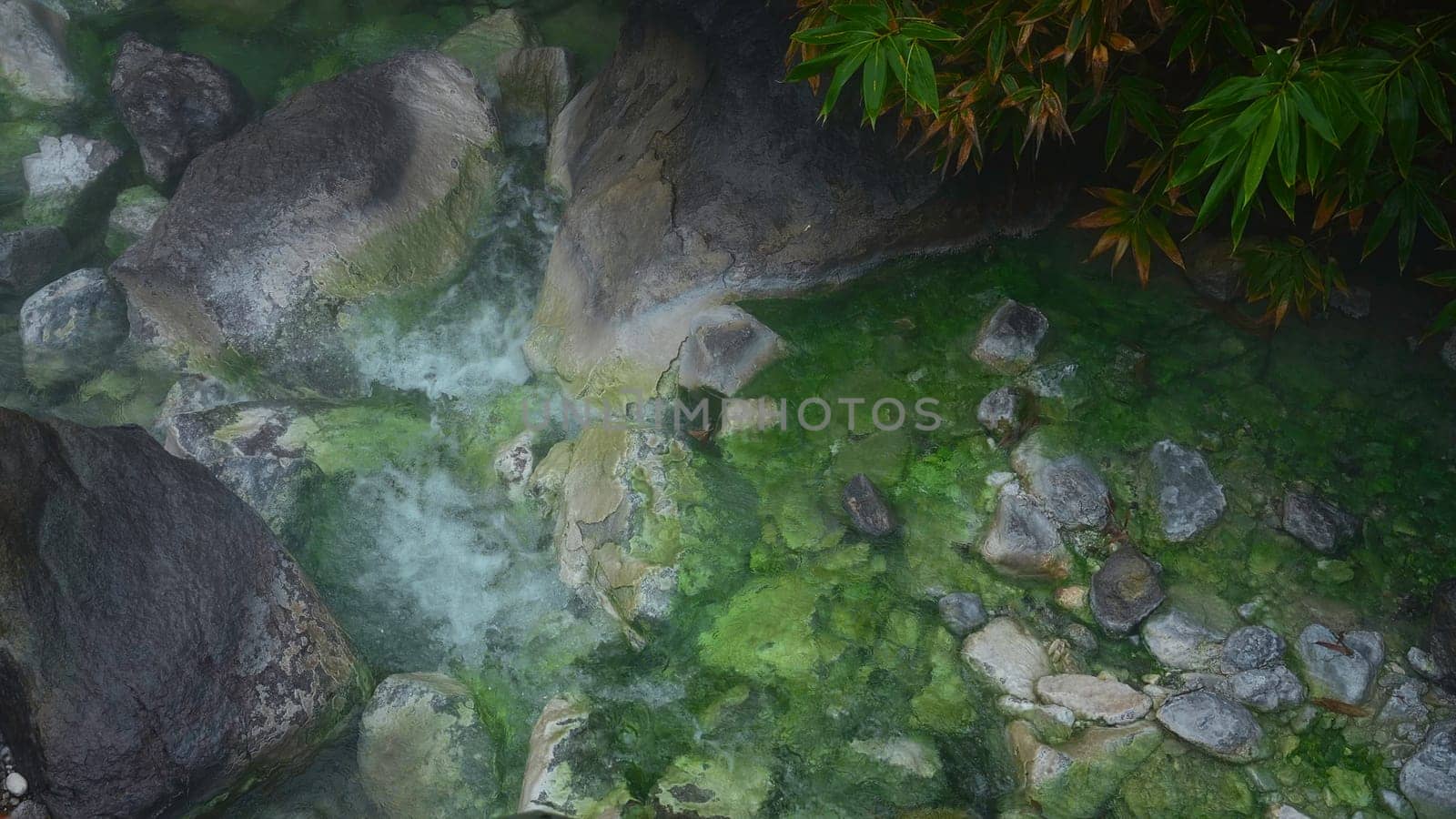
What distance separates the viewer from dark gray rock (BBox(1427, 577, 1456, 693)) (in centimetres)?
307

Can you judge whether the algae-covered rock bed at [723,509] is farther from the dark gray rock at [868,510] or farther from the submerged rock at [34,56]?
the submerged rock at [34,56]

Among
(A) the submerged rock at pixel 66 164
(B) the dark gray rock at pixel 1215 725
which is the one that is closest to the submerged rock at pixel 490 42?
(A) the submerged rock at pixel 66 164

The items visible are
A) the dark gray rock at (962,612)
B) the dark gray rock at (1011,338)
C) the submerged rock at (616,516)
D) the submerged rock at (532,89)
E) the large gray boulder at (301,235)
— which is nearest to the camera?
the dark gray rock at (962,612)

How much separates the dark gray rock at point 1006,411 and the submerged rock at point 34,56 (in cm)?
588

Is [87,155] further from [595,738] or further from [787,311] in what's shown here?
[595,738]

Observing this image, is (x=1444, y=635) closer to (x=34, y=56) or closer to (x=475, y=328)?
(x=475, y=328)

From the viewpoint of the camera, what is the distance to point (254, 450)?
14.9 feet

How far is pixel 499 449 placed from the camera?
179 inches

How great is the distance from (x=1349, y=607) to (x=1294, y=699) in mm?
406

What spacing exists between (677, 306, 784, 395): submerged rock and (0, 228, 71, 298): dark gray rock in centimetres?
399

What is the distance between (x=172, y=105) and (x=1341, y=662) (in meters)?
6.21

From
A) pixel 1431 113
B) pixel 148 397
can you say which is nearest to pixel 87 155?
pixel 148 397

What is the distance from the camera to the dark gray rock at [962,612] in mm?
3480

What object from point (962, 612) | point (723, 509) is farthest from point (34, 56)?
point (962, 612)
